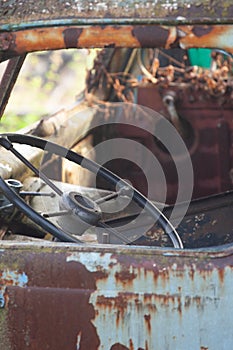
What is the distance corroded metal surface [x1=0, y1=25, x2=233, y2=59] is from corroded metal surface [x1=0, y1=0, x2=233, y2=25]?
3 cm

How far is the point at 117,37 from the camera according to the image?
6.77 ft

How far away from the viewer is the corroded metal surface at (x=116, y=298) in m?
1.99

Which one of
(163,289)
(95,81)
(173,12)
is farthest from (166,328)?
(95,81)

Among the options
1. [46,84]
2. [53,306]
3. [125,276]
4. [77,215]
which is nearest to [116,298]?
[125,276]

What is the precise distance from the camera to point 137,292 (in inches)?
79.5

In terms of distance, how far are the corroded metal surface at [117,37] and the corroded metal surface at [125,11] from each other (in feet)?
0.08

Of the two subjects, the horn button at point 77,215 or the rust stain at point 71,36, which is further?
the horn button at point 77,215

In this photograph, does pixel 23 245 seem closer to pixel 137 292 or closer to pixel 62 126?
pixel 137 292

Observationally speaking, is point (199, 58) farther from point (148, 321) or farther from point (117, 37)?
point (148, 321)

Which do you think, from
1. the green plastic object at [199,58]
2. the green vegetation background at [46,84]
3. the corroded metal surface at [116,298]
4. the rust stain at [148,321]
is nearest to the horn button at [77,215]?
the corroded metal surface at [116,298]

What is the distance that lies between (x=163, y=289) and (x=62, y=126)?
287cm

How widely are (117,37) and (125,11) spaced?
74mm

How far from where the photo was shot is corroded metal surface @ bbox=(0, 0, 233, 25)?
2.04m

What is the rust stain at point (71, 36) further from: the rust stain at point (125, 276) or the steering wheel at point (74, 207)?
the rust stain at point (125, 276)
